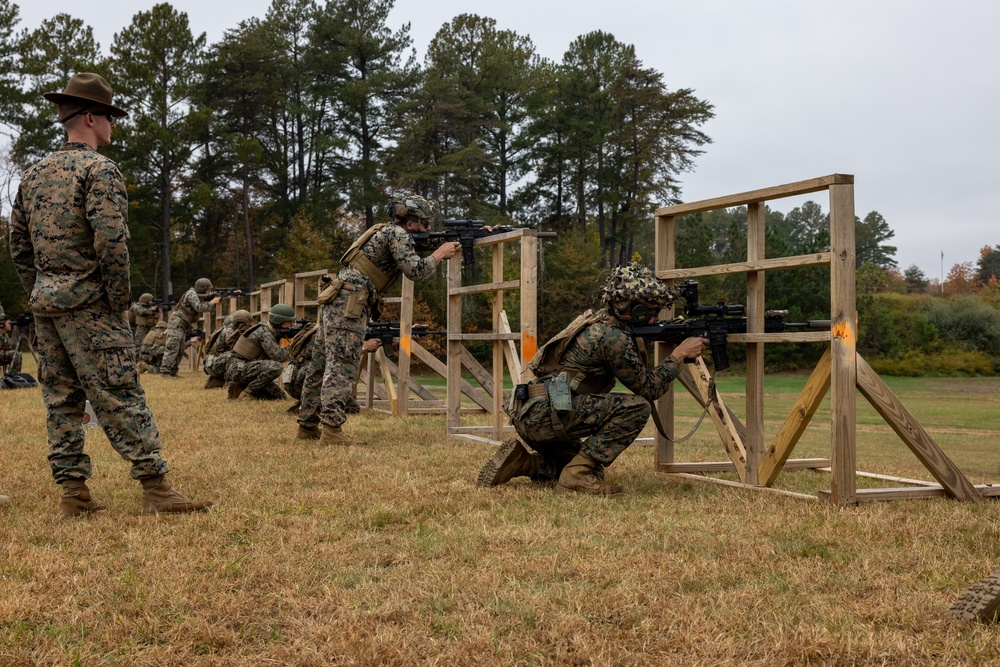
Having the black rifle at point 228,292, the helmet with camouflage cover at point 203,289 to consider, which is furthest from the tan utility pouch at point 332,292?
the helmet with camouflage cover at point 203,289

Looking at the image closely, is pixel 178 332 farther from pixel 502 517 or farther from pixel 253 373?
pixel 502 517

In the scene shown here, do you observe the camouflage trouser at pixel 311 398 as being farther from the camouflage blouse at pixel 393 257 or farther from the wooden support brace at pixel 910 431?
the wooden support brace at pixel 910 431

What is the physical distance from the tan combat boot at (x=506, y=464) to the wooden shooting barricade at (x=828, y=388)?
127 centimetres

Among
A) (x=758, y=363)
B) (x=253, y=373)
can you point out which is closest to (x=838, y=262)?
(x=758, y=363)

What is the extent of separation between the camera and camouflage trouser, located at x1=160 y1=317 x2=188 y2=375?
2195 centimetres

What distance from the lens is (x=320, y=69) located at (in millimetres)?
40062

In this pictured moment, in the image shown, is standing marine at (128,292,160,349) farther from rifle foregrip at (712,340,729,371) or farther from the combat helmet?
rifle foregrip at (712,340,729,371)

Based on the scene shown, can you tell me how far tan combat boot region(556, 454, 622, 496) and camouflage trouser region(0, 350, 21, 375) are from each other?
48.7 feet

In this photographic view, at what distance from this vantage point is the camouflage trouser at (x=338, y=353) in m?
9.14

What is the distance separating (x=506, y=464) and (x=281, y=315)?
10410mm

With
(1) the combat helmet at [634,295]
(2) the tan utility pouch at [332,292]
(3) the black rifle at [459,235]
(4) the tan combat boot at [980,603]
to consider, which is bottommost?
(4) the tan combat boot at [980,603]

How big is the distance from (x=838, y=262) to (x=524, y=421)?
2.33 meters

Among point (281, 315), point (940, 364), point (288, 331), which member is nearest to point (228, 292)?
point (281, 315)

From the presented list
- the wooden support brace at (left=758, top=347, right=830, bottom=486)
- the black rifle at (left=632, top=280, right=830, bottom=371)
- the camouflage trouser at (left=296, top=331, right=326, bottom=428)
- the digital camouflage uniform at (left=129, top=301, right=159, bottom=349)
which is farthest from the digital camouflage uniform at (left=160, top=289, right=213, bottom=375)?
the wooden support brace at (left=758, top=347, right=830, bottom=486)
